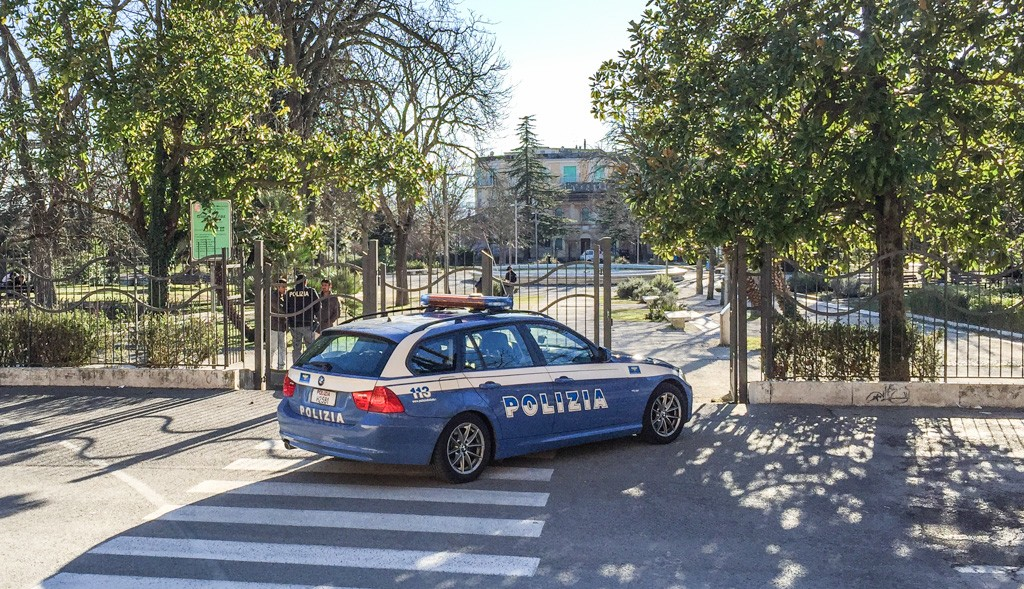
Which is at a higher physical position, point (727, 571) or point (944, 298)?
point (944, 298)

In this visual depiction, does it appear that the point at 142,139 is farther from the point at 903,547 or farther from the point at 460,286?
the point at 460,286

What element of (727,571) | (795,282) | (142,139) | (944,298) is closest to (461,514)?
(727,571)

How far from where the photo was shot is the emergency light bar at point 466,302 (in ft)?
30.8

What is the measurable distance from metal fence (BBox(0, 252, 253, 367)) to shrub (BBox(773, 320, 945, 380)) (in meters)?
7.74

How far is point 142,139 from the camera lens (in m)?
16.3

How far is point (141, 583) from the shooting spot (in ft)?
18.9

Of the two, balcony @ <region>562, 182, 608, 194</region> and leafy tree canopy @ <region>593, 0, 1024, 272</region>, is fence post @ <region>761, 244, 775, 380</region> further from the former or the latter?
balcony @ <region>562, 182, 608, 194</region>

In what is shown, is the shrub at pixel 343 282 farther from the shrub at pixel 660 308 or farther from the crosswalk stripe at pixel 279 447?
the crosswalk stripe at pixel 279 447

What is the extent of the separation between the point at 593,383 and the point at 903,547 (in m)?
3.47

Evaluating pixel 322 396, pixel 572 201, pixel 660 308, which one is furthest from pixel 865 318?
pixel 572 201

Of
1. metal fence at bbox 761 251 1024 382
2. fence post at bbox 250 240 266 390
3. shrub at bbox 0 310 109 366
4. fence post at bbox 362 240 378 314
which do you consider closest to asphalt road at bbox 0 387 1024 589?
metal fence at bbox 761 251 1024 382

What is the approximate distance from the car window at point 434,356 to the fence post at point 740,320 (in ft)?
17.2

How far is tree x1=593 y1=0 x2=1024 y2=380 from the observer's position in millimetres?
11109

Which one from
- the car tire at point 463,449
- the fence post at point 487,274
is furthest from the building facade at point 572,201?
the car tire at point 463,449
